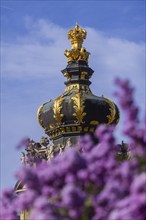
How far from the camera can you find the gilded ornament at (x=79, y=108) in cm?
2400

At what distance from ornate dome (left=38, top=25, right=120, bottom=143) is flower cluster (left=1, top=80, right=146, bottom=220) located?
58.5ft

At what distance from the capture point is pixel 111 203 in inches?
223

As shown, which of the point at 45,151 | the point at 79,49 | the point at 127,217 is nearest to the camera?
the point at 127,217

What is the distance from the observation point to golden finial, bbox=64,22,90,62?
84.2 feet

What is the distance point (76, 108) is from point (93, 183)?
58.7 feet

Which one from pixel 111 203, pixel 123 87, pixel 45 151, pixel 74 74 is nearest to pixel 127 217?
pixel 111 203

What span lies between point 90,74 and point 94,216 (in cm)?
2010

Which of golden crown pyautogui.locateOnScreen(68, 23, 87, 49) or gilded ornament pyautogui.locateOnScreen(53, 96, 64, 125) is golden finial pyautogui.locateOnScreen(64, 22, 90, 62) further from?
gilded ornament pyautogui.locateOnScreen(53, 96, 64, 125)

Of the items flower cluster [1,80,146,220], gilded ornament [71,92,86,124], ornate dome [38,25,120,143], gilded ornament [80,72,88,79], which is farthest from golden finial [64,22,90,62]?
flower cluster [1,80,146,220]

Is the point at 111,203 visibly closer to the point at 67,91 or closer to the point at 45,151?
the point at 45,151

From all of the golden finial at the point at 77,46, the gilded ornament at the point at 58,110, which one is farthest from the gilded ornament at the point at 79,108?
the golden finial at the point at 77,46

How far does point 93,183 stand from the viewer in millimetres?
6141

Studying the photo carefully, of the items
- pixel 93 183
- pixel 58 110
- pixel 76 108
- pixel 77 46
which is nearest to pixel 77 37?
pixel 77 46

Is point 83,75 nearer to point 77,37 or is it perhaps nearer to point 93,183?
point 77,37
